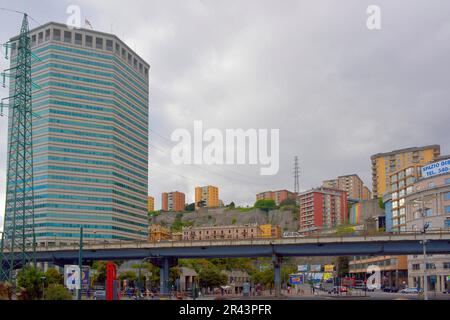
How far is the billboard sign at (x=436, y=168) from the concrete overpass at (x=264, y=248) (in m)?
37.6

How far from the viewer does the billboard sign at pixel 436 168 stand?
120 metres

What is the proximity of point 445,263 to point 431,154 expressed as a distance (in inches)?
3602

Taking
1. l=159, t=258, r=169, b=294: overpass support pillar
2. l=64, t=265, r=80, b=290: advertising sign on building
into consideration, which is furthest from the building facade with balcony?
l=64, t=265, r=80, b=290: advertising sign on building

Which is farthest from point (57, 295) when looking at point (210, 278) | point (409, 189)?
point (409, 189)

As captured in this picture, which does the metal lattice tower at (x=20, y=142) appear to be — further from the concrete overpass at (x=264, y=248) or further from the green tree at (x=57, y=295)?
the green tree at (x=57, y=295)

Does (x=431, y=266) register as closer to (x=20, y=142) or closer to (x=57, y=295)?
(x=20, y=142)

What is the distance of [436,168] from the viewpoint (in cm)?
12212

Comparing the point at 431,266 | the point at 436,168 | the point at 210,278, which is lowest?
the point at 210,278

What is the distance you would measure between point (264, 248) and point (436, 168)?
53.2m

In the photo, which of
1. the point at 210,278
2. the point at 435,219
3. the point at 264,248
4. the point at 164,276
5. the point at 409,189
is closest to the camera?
the point at 264,248

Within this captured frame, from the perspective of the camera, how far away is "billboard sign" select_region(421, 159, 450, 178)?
392ft

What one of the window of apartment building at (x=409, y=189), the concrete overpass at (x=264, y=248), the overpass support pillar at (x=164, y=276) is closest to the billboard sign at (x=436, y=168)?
the window of apartment building at (x=409, y=189)

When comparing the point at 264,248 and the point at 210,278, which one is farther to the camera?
the point at 210,278

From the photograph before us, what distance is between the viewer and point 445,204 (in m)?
118
